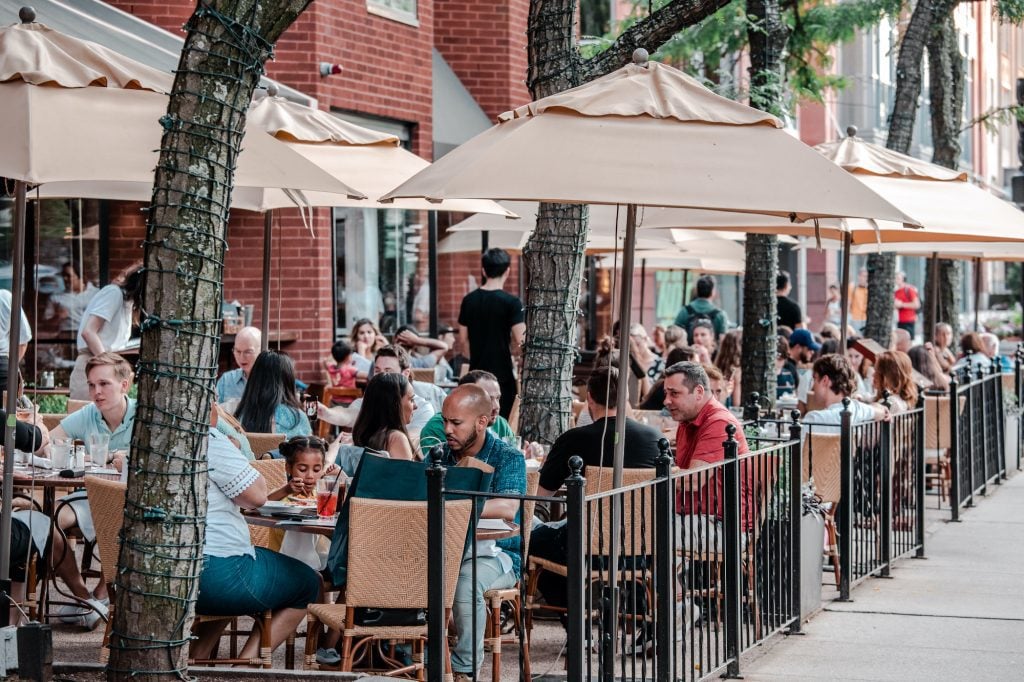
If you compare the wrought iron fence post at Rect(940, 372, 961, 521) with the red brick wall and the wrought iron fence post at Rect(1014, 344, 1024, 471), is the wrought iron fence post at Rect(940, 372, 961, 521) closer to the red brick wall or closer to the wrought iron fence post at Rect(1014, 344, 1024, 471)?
the wrought iron fence post at Rect(1014, 344, 1024, 471)

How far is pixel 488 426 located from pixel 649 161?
6.05 feet

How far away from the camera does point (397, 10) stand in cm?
1680

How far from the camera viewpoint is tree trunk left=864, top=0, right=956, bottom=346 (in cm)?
1795

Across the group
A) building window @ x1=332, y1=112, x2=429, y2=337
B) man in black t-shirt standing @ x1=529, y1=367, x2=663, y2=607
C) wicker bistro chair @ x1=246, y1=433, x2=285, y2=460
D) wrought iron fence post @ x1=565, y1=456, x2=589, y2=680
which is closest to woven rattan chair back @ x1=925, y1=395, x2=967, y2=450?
man in black t-shirt standing @ x1=529, y1=367, x2=663, y2=607

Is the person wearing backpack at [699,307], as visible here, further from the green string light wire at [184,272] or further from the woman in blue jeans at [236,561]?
the green string light wire at [184,272]

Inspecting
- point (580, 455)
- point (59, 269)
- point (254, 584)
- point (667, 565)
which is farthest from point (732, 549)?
point (59, 269)

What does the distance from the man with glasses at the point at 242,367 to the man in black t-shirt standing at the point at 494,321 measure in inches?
79.0

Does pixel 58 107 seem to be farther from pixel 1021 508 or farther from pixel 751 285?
pixel 1021 508

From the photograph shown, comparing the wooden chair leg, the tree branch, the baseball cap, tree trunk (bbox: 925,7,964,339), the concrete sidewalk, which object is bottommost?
the concrete sidewalk

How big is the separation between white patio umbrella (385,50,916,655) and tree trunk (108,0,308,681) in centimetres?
125

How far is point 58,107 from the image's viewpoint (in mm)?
5945

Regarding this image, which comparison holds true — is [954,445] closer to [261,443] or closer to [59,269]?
[261,443]

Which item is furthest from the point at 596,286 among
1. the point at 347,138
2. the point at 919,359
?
the point at 347,138

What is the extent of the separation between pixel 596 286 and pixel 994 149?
35501mm
